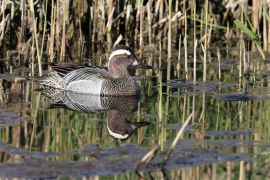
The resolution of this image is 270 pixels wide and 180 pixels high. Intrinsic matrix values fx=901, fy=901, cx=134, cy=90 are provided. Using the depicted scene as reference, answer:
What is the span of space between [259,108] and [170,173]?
290 centimetres

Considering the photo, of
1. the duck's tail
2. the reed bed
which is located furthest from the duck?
the reed bed

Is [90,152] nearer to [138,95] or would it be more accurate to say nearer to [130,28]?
[138,95]

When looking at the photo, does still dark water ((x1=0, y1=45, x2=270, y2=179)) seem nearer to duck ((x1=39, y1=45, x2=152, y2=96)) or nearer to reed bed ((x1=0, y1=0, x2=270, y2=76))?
duck ((x1=39, y1=45, x2=152, y2=96))

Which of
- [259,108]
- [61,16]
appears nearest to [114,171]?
[259,108]

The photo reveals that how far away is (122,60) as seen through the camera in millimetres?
11336

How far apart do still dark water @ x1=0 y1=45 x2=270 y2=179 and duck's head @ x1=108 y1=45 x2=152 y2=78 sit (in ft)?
1.19

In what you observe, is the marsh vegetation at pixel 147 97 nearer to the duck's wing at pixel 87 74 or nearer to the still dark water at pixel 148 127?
the still dark water at pixel 148 127

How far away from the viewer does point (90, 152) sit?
7988mm

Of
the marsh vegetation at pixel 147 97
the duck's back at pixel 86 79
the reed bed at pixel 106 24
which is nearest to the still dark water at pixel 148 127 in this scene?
the marsh vegetation at pixel 147 97

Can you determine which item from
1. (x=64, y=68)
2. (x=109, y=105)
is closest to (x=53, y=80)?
(x=64, y=68)

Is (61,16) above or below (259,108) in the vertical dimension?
above

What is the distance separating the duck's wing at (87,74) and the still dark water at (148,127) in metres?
0.24

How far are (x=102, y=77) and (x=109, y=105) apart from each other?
80cm

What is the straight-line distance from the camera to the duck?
36.4ft
